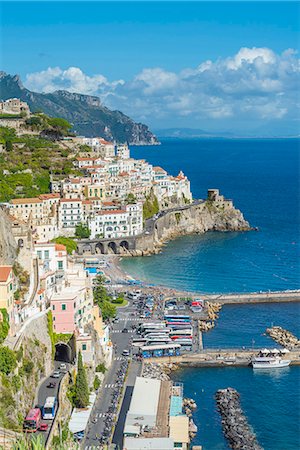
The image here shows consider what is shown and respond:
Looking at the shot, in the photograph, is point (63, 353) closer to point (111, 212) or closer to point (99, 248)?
point (99, 248)

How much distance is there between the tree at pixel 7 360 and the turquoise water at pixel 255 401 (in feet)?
24.5

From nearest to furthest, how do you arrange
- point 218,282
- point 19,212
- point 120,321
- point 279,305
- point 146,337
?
point 146,337 → point 120,321 → point 279,305 → point 218,282 → point 19,212

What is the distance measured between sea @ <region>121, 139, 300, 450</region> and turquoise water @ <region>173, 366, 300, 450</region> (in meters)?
0.04

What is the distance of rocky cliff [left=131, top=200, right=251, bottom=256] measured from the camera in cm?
6406

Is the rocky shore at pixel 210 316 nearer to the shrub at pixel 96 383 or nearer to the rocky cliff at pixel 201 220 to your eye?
the shrub at pixel 96 383

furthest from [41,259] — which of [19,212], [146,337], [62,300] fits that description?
[19,212]

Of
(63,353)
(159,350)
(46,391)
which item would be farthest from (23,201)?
(46,391)

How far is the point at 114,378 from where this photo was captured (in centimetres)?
2819

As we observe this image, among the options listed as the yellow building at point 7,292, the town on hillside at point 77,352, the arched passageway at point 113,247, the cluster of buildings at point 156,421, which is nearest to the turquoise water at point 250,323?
the town on hillside at point 77,352

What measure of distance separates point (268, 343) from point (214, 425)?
945 cm

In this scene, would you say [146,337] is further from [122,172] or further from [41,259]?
[122,172]

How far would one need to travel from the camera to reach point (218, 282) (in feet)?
152

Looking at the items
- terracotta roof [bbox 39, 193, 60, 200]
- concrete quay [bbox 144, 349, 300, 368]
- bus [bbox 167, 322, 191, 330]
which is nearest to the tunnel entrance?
concrete quay [bbox 144, 349, 300, 368]

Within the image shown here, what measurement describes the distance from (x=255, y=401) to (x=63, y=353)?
8.21m
